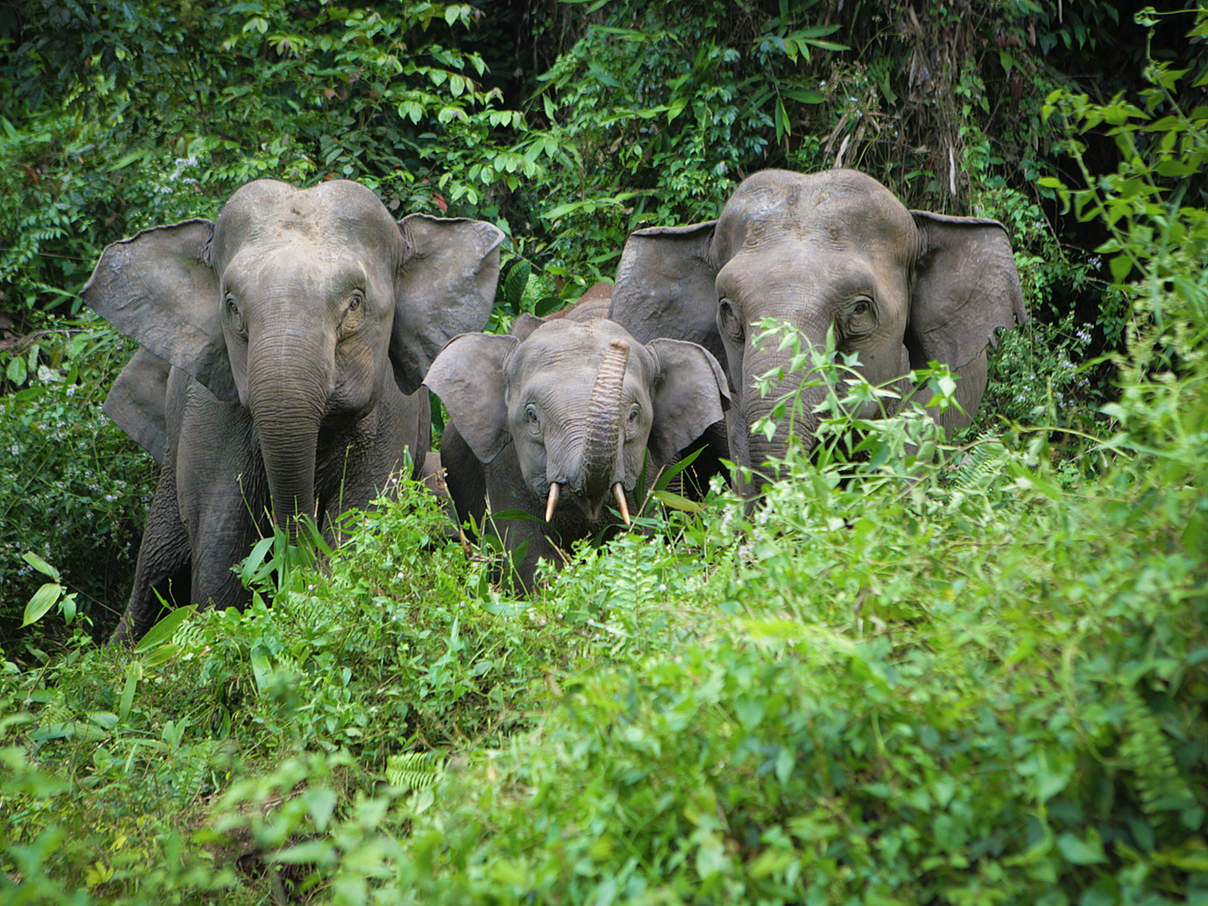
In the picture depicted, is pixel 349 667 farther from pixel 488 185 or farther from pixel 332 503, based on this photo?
pixel 488 185

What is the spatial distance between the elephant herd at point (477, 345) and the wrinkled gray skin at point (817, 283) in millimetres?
11

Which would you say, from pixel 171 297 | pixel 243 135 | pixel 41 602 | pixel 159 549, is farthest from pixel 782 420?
pixel 243 135

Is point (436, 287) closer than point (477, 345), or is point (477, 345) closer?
point (477, 345)

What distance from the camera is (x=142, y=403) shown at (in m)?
7.32

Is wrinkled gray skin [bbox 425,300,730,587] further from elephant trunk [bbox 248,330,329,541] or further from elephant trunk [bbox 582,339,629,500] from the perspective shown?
elephant trunk [bbox 248,330,329,541]

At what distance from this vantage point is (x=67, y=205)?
958 cm

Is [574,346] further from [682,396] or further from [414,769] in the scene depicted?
[414,769]

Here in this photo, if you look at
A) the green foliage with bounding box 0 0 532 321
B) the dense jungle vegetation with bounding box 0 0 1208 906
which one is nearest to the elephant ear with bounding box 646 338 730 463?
the dense jungle vegetation with bounding box 0 0 1208 906

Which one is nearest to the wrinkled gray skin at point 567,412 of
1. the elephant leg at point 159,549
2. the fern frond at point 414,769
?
the fern frond at point 414,769

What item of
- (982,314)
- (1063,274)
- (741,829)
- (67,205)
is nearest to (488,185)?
(67,205)

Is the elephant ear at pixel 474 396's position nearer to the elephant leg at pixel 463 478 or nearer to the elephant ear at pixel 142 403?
the elephant leg at pixel 463 478

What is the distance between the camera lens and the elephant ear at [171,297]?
639 centimetres

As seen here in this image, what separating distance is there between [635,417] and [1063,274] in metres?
4.33

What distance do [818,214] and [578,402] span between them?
152 cm
